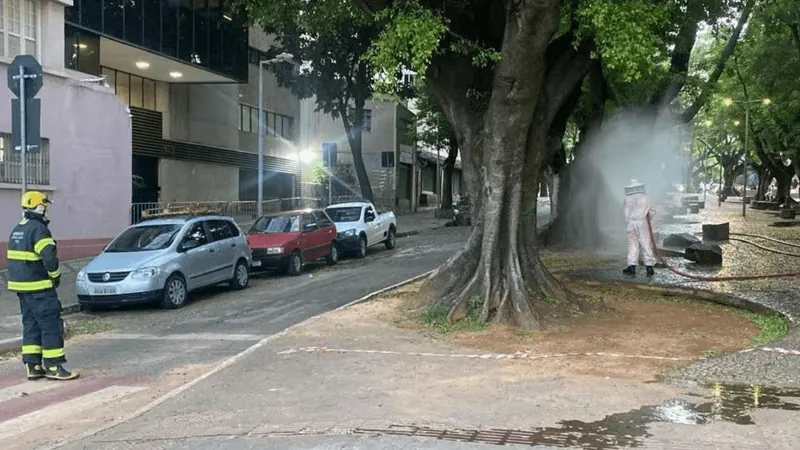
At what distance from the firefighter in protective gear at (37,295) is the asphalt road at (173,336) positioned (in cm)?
28

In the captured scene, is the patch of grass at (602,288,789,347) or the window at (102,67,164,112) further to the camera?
the window at (102,67,164,112)

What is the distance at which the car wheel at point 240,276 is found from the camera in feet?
48.8

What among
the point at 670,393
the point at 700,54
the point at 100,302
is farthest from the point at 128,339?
the point at 700,54

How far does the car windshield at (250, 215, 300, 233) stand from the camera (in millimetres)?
17694

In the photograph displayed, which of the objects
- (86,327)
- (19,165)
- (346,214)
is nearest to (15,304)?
(86,327)

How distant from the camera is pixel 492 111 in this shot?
33.0 feet

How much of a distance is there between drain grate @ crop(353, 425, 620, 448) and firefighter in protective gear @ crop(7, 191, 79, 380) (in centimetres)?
403

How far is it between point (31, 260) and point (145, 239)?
586cm

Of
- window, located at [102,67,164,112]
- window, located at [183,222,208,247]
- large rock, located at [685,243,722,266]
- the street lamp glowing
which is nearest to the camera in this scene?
window, located at [183,222,208,247]

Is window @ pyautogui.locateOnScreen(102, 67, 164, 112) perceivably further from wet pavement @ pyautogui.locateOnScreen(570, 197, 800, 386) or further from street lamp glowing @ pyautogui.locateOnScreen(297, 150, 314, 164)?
wet pavement @ pyautogui.locateOnScreen(570, 197, 800, 386)

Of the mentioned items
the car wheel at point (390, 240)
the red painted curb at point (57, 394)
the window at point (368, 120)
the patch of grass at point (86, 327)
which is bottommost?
the patch of grass at point (86, 327)

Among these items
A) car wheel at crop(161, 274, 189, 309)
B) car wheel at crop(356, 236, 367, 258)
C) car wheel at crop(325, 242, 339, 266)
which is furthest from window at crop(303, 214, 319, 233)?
car wheel at crop(161, 274, 189, 309)

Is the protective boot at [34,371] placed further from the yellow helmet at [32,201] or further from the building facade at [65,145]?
the building facade at [65,145]

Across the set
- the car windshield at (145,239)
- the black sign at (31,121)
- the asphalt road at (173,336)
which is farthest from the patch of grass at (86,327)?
the black sign at (31,121)
